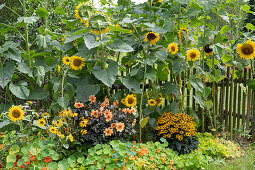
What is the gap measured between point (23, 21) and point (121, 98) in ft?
4.57

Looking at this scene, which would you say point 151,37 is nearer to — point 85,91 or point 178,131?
point 85,91

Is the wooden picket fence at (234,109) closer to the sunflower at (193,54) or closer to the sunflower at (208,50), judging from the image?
the sunflower at (208,50)

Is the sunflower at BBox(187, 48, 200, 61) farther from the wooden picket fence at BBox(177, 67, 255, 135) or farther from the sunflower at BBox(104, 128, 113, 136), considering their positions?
the sunflower at BBox(104, 128, 113, 136)

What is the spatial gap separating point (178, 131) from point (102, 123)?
1.00 meters

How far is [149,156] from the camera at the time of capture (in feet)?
9.46

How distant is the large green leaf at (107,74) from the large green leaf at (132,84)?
0.21 meters

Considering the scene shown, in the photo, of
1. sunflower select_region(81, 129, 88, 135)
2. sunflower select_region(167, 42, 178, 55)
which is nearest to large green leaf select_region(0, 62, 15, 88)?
sunflower select_region(81, 129, 88, 135)

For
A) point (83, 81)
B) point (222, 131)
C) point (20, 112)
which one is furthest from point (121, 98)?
point (222, 131)

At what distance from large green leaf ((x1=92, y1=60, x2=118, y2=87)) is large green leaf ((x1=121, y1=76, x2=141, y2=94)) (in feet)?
0.68

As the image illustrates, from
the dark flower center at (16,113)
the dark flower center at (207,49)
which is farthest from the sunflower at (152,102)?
the dark flower center at (16,113)

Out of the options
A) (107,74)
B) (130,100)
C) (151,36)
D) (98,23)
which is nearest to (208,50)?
(151,36)

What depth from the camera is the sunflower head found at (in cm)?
276

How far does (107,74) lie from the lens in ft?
9.60

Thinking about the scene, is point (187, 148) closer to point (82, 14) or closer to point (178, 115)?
point (178, 115)
